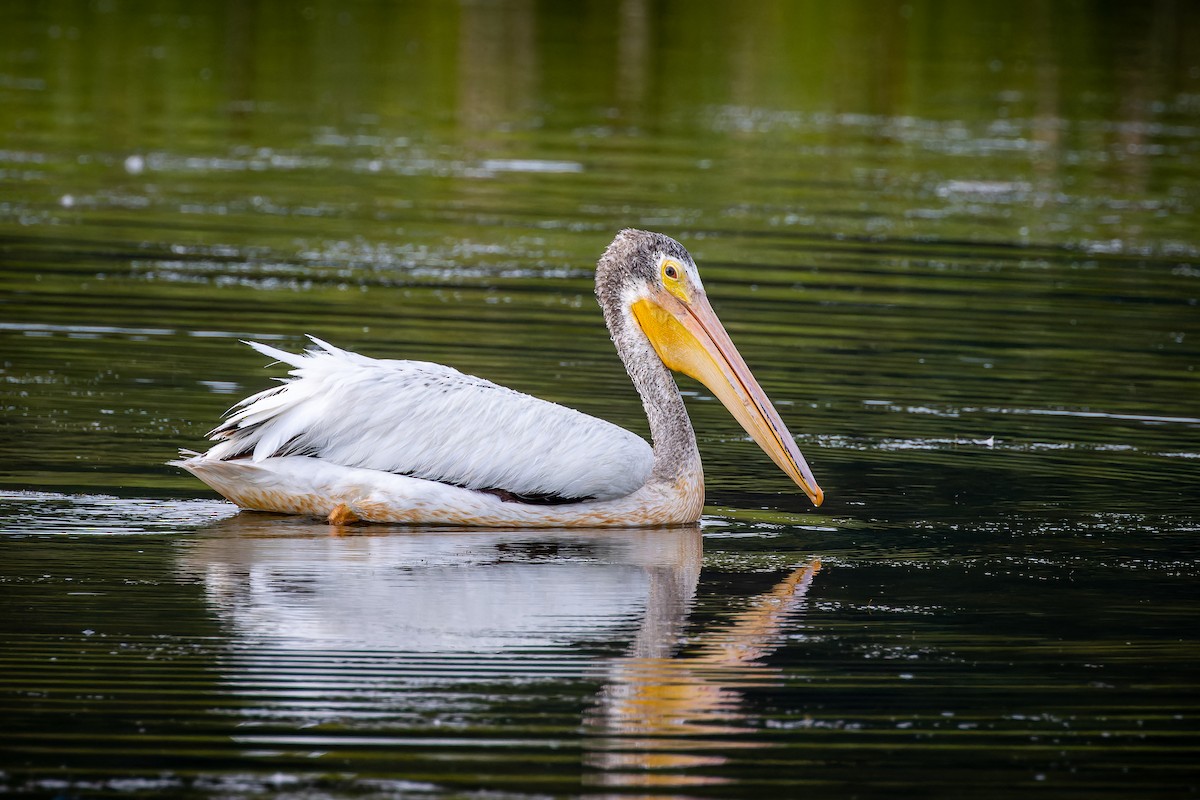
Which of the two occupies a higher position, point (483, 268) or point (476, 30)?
point (476, 30)

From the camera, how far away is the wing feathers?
687cm

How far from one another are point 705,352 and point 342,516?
1.44m

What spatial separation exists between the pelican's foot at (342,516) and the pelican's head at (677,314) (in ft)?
4.17

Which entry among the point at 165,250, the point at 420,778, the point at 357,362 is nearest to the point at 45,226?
the point at 165,250

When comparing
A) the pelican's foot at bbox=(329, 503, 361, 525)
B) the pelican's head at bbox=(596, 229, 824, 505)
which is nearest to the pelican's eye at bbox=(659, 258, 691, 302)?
the pelican's head at bbox=(596, 229, 824, 505)

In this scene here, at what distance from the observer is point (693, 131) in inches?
790

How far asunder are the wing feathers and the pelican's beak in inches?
22.6

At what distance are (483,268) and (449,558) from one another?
611 centimetres

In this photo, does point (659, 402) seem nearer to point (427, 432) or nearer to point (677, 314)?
point (677, 314)

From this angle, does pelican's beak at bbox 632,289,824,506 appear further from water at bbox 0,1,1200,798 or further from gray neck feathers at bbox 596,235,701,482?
water at bbox 0,1,1200,798

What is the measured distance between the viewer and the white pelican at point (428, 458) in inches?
271

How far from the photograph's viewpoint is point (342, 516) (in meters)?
6.94

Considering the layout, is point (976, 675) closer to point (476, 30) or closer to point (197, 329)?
point (197, 329)

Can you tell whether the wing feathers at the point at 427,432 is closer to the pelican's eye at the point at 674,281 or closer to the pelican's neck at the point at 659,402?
the pelican's neck at the point at 659,402
